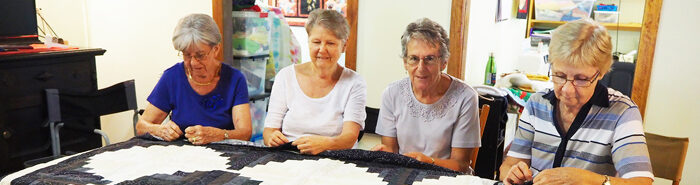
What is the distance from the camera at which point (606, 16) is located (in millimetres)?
4637

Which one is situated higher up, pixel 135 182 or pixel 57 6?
pixel 57 6

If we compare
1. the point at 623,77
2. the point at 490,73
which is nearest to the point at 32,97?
the point at 490,73

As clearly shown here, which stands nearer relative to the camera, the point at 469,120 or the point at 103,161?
the point at 103,161

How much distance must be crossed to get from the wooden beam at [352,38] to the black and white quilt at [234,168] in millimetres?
1228

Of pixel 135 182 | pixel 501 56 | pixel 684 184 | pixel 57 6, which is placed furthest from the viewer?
pixel 501 56

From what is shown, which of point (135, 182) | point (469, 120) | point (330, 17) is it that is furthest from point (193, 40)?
point (469, 120)

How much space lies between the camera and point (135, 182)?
141 centimetres

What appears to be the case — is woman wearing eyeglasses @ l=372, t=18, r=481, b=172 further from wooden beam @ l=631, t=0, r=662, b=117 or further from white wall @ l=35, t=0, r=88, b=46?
white wall @ l=35, t=0, r=88, b=46

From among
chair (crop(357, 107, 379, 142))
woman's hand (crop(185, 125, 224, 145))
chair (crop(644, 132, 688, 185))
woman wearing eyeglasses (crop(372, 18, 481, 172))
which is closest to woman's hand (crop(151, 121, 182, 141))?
woman's hand (crop(185, 125, 224, 145))

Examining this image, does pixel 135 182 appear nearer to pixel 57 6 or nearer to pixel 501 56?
pixel 57 6

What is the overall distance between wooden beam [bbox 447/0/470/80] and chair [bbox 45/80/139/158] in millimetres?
1630

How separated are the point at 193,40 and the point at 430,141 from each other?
3.25 feet

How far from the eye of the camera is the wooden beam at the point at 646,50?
2320mm

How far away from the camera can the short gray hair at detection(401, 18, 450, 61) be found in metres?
1.76
